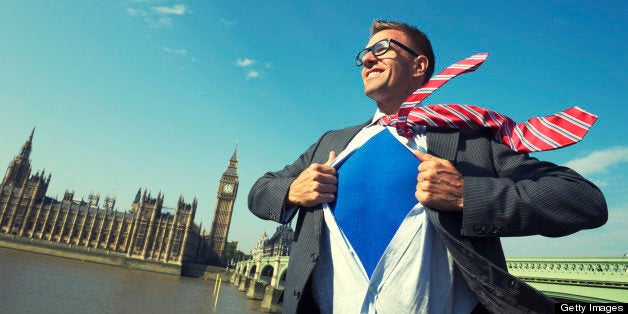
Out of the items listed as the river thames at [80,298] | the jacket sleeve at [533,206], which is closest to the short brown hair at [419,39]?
the jacket sleeve at [533,206]

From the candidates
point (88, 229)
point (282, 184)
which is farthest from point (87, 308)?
point (88, 229)

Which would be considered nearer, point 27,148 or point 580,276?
point 580,276

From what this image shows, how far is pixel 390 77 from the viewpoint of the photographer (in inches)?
92.8

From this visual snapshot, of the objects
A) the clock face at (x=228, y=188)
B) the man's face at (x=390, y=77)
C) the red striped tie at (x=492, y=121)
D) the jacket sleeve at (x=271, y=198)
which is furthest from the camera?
the clock face at (x=228, y=188)

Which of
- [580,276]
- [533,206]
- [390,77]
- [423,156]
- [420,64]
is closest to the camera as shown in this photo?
[533,206]

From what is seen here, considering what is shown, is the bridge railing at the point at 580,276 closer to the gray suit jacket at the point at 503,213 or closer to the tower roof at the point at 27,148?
the gray suit jacket at the point at 503,213

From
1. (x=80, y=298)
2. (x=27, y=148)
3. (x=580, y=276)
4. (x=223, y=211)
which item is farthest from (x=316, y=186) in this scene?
(x=27, y=148)

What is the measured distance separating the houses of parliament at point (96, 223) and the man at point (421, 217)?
8207 cm

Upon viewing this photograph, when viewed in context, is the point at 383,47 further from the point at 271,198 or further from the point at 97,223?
the point at 97,223

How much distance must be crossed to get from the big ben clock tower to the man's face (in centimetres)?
9617

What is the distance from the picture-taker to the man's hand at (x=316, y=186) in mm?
1964

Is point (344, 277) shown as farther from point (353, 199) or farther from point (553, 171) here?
point (553, 171)

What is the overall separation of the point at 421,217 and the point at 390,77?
1007 mm

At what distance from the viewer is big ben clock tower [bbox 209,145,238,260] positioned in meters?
94.5
